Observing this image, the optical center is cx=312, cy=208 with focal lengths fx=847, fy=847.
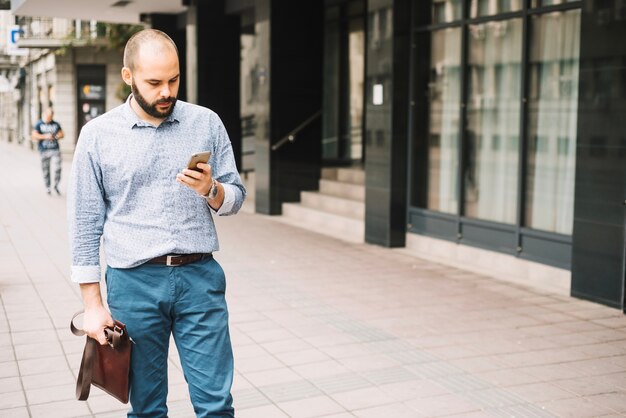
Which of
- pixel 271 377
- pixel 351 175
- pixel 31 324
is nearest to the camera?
pixel 271 377

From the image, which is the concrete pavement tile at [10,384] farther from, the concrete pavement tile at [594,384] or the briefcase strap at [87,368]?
the concrete pavement tile at [594,384]

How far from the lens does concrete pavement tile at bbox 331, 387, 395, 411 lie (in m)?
5.12

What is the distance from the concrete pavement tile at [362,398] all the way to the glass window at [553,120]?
4309mm

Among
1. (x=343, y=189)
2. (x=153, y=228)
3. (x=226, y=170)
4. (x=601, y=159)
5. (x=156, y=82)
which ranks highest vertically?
(x=156, y=82)

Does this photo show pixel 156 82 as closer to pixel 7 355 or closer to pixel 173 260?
pixel 173 260

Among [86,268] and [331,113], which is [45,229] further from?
[86,268]

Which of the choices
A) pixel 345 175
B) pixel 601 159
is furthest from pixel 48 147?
pixel 601 159

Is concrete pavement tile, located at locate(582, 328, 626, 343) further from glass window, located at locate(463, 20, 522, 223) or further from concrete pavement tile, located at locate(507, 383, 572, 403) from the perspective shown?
glass window, located at locate(463, 20, 522, 223)

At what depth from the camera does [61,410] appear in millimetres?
5051

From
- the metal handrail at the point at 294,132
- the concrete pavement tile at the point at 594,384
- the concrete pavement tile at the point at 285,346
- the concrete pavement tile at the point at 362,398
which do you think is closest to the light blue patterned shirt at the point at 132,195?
the concrete pavement tile at the point at 362,398

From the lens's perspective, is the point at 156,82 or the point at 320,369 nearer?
the point at 156,82

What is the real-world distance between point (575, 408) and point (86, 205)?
3.30 m

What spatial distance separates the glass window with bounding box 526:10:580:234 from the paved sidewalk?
40.9 inches

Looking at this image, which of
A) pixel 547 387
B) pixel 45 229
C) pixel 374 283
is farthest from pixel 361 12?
pixel 547 387
